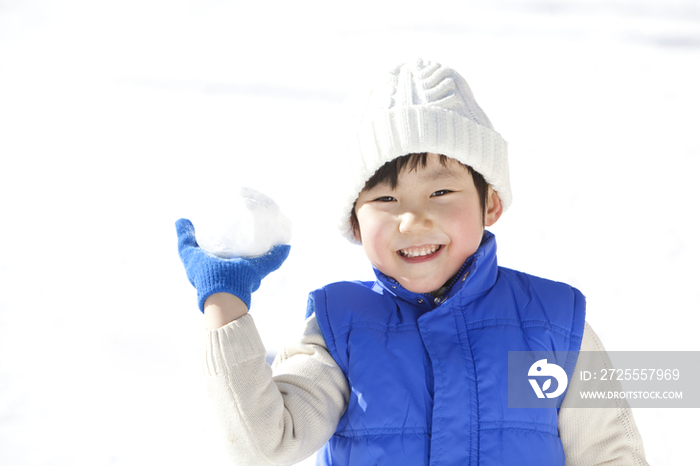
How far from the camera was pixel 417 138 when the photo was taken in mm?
1041

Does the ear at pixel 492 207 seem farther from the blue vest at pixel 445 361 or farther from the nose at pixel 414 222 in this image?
the nose at pixel 414 222

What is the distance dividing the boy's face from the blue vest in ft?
0.12

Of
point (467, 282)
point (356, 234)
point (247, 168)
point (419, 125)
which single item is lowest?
point (467, 282)

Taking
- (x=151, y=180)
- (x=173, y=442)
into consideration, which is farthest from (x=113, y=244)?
(x=173, y=442)

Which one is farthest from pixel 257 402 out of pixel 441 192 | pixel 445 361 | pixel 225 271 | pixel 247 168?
pixel 247 168

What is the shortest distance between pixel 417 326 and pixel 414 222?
0.19m

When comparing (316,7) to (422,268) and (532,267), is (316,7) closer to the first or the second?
(532,267)

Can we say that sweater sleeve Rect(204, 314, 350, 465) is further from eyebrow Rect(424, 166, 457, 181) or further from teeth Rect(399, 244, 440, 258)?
eyebrow Rect(424, 166, 457, 181)

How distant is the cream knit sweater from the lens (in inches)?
36.0

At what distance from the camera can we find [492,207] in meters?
1.18

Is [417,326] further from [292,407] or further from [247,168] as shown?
[247,168]

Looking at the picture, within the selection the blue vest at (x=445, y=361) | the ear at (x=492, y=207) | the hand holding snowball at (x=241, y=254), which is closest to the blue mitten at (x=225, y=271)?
the hand holding snowball at (x=241, y=254)

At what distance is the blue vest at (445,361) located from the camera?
3.26 ft

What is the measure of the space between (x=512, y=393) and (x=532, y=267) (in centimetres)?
93
